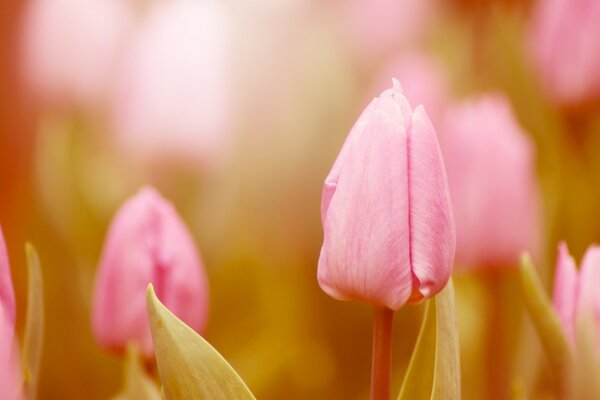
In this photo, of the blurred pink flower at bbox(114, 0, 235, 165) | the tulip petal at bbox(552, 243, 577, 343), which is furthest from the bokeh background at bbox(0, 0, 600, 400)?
the tulip petal at bbox(552, 243, 577, 343)

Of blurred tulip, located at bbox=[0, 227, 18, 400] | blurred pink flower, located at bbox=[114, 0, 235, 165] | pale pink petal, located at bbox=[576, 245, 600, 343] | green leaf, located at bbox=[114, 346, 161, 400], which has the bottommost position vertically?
green leaf, located at bbox=[114, 346, 161, 400]

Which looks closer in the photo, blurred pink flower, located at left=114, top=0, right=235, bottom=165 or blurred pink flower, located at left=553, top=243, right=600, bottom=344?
blurred pink flower, located at left=553, top=243, right=600, bottom=344

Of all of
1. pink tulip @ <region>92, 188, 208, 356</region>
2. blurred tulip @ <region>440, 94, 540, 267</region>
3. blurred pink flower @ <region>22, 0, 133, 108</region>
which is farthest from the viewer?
blurred pink flower @ <region>22, 0, 133, 108</region>

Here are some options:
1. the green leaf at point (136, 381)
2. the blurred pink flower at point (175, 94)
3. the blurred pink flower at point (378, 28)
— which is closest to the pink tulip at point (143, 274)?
the green leaf at point (136, 381)

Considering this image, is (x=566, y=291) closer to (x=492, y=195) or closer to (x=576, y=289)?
(x=576, y=289)

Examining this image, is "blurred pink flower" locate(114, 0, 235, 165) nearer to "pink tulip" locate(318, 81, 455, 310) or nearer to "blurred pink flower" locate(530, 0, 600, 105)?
"blurred pink flower" locate(530, 0, 600, 105)

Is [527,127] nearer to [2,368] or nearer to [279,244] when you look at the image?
[279,244]

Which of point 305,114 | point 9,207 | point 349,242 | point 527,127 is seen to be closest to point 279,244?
point 305,114
